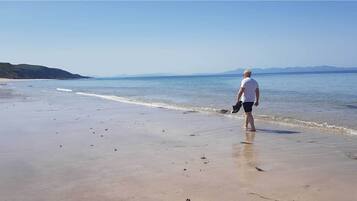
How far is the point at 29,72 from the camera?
14488 cm

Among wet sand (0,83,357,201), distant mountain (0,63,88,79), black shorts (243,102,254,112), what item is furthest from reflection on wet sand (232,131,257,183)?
distant mountain (0,63,88,79)

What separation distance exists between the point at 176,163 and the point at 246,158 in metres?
1.33

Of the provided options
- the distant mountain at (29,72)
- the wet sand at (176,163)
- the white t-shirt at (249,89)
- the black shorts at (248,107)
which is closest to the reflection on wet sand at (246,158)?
the wet sand at (176,163)

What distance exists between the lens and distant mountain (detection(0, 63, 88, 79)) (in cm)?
12862

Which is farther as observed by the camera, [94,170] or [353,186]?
[94,170]

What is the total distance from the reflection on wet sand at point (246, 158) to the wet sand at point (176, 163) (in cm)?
2

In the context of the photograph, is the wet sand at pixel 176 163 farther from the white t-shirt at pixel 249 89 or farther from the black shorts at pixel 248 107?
the white t-shirt at pixel 249 89

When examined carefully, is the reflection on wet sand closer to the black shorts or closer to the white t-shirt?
the black shorts

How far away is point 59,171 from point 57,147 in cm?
254

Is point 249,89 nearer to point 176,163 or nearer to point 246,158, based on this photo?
point 246,158

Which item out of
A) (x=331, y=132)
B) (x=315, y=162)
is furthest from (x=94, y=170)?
(x=331, y=132)

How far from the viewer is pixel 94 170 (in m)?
7.55

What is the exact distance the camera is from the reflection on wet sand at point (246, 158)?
6953 millimetres

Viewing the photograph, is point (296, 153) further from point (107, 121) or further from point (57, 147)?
point (107, 121)
